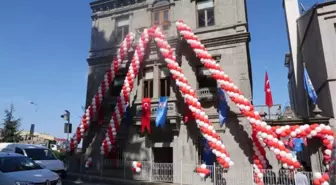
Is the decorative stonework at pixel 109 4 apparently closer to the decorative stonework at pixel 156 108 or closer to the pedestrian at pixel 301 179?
the decorative stonework at pixel 156 108

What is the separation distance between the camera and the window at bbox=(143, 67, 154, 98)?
16.2 metres

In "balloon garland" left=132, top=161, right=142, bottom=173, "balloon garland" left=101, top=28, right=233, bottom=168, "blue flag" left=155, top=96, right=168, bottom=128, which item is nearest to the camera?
"balloon garland" left=101, top=28, right=233, bottom=168

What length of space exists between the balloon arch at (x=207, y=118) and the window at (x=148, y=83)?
1039 millimetres

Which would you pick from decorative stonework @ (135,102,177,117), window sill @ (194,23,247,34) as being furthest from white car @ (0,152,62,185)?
window sill @ (194,23,247,34)

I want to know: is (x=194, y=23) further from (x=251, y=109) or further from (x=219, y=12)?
(x=251, y=109)

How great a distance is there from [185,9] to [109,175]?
12.7 metres

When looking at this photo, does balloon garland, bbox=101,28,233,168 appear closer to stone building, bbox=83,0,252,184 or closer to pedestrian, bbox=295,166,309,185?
stone building, bbox=83,0,252,184

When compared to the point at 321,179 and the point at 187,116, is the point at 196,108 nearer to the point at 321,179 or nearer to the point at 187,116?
the point at 187,116

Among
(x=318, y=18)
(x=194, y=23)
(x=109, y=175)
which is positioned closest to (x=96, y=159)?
(x=109, y=175)

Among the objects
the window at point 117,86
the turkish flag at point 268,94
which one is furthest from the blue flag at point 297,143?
the window at point 117,86

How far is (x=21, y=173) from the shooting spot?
7957 millimetres

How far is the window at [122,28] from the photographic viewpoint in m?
18.7

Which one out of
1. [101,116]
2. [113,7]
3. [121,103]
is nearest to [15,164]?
[121,103]

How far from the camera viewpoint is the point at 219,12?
1591 centimetres
